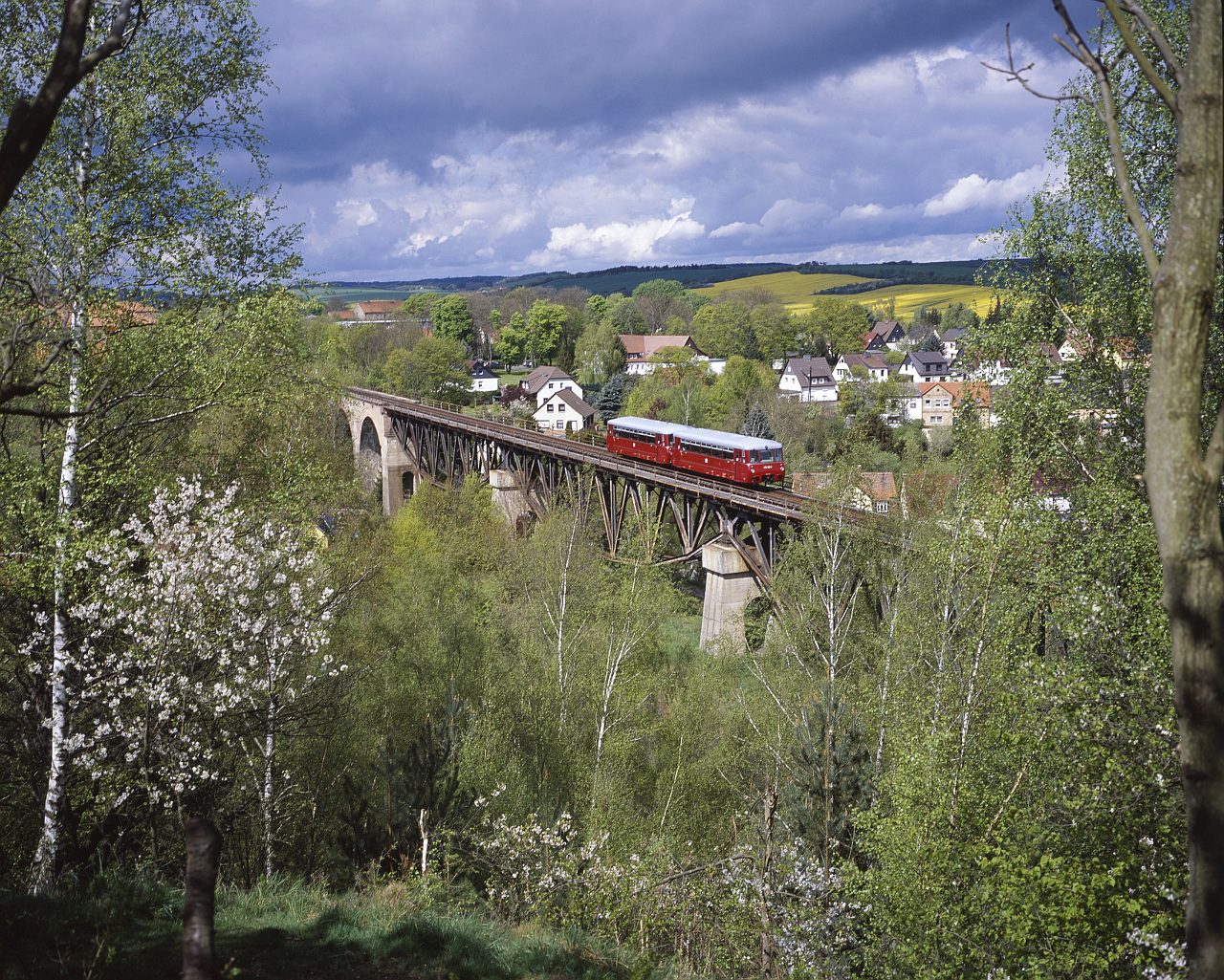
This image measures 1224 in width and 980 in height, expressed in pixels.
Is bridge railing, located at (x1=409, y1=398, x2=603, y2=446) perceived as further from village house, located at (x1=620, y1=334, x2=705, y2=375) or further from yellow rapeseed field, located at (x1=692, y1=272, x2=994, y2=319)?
yellow rapeseed field, located at (x1=692, y1=272, x2=994, y2=319)

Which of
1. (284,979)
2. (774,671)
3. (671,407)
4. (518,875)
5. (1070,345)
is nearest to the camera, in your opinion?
(284,979)

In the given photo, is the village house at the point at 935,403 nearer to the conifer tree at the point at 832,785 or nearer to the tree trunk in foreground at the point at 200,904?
the conifer tree at the point at 832,785

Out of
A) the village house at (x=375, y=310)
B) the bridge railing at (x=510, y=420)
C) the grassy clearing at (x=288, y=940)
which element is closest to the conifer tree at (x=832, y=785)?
the grassy clearing at (x=288, y=940)

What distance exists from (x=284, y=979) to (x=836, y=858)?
9.01m

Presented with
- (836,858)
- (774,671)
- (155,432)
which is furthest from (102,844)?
(774,671)

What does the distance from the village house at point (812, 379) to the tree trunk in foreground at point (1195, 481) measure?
281 feet

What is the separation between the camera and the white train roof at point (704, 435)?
3531 centimetres

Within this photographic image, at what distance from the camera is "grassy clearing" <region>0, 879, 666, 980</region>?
661 centimetres

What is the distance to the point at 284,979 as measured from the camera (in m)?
6.95

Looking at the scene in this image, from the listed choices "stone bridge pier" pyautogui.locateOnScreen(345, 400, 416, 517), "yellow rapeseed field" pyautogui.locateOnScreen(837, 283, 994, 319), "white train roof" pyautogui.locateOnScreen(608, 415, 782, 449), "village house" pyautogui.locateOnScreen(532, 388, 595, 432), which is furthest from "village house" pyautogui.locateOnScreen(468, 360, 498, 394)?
"yellow rapeseed field" pyautogui.locateOnScreen(837, 283, 994, 319)

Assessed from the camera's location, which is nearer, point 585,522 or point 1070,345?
point 1070,345

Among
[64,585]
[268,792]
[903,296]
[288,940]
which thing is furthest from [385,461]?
[903,296]

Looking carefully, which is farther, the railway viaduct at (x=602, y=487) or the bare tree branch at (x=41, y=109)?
the railway viaduct at (x=602, y=487)

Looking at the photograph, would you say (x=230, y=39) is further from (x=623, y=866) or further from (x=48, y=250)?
(x=623, y=866)
